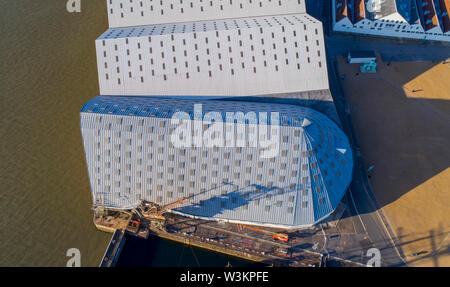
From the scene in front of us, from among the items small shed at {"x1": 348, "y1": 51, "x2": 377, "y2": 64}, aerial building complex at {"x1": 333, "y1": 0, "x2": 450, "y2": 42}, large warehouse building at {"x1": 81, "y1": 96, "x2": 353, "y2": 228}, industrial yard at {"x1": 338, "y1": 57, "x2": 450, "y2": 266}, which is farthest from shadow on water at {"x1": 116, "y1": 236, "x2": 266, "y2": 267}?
aerial building complex at {"x1": 333, "y1": 0, "x2": 450, "y2": 42}

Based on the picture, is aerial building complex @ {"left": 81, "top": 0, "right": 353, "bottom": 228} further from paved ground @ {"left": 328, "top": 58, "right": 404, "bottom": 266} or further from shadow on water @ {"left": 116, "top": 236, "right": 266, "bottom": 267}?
shadow on water @ {"left": 116, "top": 236, "right": 266, "bottom": 267}

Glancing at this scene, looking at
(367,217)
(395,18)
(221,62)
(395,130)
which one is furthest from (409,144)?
(221,62)

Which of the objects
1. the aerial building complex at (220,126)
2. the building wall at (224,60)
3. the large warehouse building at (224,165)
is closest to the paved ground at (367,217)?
the large warehouse building at (224,165)

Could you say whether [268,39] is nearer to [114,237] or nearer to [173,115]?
[173,115]

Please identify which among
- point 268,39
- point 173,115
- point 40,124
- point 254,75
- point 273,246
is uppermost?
point 268,39

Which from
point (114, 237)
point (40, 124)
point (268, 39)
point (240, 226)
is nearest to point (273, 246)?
point (240, 226)

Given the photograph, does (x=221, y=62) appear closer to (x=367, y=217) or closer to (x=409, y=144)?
(x=367, y=217)
